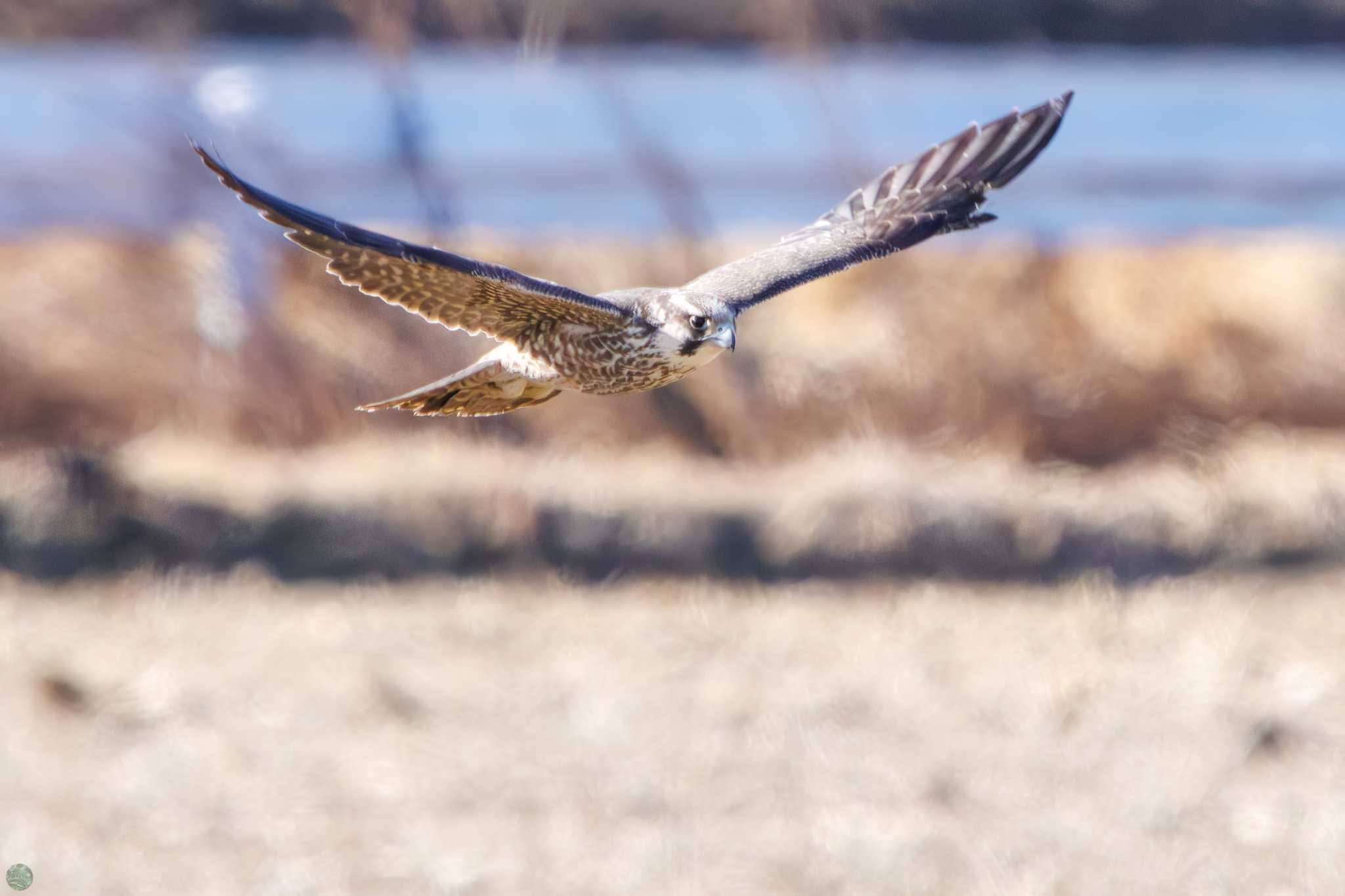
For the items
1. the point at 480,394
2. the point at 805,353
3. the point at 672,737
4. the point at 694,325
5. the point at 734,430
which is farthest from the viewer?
the point at 734,430

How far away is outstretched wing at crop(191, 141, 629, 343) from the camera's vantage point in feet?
8.12

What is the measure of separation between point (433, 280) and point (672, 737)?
14.0 feet

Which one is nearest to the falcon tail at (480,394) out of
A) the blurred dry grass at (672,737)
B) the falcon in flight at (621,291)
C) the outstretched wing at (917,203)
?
the falcon in flight at (621,291)

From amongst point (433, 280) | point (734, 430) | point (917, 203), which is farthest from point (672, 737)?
point (433, 280)

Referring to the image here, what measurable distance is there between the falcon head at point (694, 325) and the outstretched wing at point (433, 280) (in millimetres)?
85

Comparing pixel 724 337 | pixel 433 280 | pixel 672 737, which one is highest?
pixel 433 280

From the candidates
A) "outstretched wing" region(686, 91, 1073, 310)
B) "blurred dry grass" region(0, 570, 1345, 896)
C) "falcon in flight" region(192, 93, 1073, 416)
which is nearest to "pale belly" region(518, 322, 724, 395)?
"falcon in flight" region(192, 93, 1073, 416)

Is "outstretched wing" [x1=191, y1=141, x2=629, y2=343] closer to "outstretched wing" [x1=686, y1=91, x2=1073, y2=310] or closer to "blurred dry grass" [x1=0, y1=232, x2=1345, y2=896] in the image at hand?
"outstretched wing" [x1=686, y1=91, x2=1073, y2=310]

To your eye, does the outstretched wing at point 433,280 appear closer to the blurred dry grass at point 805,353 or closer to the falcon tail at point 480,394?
the falcon tail at point 480,394

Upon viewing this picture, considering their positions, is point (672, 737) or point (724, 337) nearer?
point (724, 337)

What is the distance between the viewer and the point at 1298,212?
9.43 meters

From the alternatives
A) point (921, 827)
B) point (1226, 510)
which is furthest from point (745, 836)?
point (1226, 510)

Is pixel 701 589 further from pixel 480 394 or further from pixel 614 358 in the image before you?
pixel 614 358

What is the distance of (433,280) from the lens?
281cm
